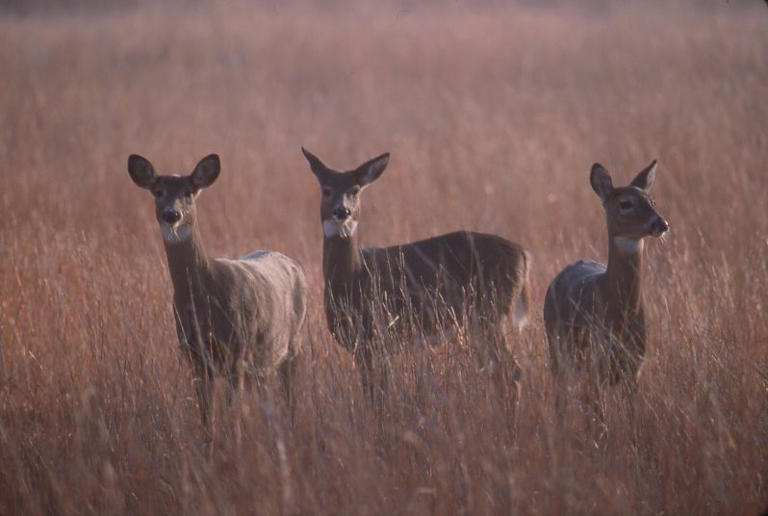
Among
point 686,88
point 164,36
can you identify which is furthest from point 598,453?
point 164,36

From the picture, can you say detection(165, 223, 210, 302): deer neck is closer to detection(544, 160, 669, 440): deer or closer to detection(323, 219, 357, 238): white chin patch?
detection(323, 219, 357, 238): white chin patch

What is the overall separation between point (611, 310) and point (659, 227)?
20.6 inches

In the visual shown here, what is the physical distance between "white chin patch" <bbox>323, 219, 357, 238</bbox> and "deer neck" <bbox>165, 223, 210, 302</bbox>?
103cm

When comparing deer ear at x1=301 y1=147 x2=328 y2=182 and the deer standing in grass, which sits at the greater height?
deer ear at x1=301 y1=147 x2=328 y2=182

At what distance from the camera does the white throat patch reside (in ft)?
18.1

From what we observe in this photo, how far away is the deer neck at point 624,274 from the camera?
5.52 m

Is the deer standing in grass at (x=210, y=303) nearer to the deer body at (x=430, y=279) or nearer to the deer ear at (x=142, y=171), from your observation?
the deer ear at (x=142, y=171)

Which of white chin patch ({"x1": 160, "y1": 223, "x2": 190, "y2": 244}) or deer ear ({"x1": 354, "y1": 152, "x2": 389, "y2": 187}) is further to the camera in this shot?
deer ear ({"x1": 354, "y1": 152, "x2": 389, "y2": 187})

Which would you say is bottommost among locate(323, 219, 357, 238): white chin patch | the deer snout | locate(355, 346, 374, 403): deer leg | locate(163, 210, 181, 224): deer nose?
locate(355, 346, 374, 403): deer leg

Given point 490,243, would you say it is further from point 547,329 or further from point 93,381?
point 93,381

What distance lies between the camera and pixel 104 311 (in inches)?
267

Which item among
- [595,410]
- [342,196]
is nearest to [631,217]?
[595,410]

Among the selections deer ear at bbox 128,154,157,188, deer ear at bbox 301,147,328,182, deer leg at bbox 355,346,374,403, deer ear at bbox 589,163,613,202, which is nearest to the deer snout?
deer ear at bbox 589,163,613,202

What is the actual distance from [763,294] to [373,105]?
11.0 metres
